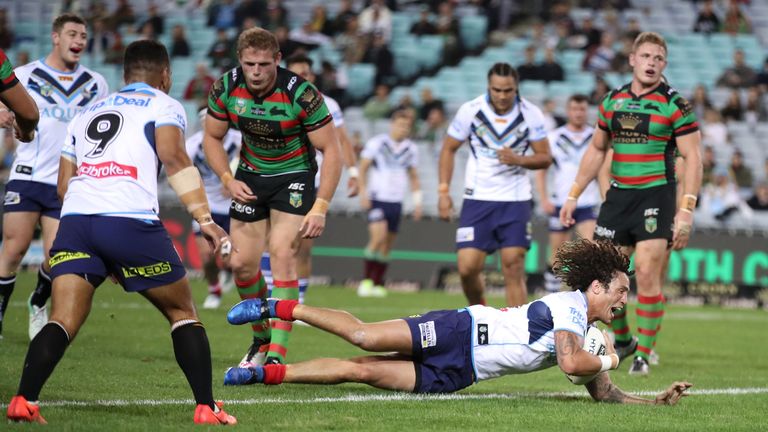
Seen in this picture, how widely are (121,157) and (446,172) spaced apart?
5.75 m

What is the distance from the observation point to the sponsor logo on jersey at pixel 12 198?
10492 millimetres

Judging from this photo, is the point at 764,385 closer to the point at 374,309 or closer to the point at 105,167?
the point at 105,167

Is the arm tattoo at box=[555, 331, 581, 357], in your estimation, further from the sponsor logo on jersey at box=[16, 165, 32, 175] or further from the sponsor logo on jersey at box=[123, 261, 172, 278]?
the sponsor logo on jersey at box=[16, 165, 32, 175]

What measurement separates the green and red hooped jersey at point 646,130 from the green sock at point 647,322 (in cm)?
102

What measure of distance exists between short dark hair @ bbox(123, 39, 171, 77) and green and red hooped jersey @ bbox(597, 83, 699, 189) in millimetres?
4822

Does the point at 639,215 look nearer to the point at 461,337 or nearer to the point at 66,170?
the point at 461,337

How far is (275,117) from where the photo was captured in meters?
9.06

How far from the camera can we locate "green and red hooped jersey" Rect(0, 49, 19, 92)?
704 centimetres

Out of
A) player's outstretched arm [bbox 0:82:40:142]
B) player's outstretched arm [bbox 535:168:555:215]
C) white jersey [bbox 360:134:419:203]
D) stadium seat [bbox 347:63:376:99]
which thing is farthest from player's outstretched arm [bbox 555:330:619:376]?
stadium seat [bbox 347:63:376:99]

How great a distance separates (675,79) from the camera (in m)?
27.3

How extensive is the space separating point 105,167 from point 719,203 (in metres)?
18.1

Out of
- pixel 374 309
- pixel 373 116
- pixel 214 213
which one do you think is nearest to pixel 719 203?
pixel 373 116

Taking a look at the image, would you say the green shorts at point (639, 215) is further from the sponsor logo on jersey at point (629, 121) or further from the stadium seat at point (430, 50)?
the stadium seat at point (430, 50)

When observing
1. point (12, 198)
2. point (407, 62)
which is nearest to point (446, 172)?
point (12, 198)
